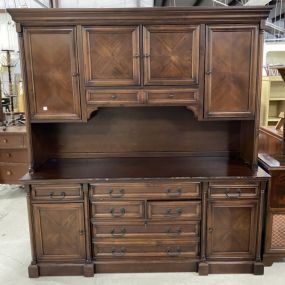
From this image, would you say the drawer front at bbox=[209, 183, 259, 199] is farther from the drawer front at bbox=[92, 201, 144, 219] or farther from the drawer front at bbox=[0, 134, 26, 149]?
the drawer front at bbox=[0, 134, 26, 149]

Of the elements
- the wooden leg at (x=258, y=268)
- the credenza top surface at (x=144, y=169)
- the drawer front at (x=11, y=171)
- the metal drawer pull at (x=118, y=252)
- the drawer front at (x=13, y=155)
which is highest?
the credenza top surface at (x=144, y=169)

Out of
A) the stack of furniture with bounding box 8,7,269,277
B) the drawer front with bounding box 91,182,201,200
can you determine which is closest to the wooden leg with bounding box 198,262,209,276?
the stack of furniture with bounding box 8,7,269,277

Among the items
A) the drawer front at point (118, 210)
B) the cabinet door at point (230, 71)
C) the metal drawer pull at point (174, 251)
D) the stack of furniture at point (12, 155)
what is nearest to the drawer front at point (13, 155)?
the stack of furniture at point (12, 155)

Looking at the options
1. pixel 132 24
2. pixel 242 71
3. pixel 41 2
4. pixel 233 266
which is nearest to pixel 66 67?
pixel 132 24

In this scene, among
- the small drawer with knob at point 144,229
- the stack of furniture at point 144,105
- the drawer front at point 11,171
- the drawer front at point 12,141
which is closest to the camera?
the stack of furniture at point 144,105

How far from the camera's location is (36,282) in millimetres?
2281

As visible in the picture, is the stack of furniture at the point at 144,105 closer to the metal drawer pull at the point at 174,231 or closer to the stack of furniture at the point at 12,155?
the metal drawer pull at the point at 174,231

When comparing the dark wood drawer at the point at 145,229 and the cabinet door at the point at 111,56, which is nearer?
the cabinet door at the point at 111,56

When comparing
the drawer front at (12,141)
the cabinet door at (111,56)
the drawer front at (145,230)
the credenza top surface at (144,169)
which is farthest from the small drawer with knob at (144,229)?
the drawer front at (12,141)

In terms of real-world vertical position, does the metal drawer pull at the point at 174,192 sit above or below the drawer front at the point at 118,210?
above

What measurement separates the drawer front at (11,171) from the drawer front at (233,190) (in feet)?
7.68

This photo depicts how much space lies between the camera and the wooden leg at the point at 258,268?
2.33 metres

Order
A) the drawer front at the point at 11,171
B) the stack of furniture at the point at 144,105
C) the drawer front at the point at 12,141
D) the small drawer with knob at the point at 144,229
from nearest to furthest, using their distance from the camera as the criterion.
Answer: the stack of furniture at the point at 144,105
the small drawer with knob at the point at 144,229
the drawer front at the point at 12,141
the drawer front at the point at 11,171

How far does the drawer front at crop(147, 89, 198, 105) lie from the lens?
225 cm
